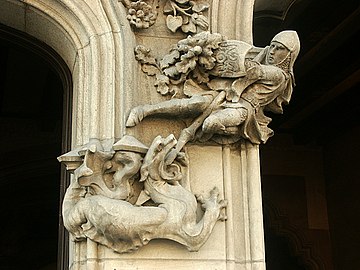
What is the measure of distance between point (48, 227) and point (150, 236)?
540cm

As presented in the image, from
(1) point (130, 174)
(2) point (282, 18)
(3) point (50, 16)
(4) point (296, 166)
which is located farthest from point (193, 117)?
(4) point (296, 166)

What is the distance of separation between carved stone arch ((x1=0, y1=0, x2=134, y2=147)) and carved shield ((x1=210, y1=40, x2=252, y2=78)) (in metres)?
0.41

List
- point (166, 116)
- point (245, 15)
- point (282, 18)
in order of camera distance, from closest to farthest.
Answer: point (166, 116)
point (245, 15)
point (282, 18)

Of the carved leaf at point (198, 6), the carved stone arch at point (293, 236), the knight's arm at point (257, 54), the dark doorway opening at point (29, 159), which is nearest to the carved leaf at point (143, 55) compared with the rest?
the carved leaf at point (198, 6)

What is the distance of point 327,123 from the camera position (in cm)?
714

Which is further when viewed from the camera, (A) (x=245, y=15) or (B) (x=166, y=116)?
(A) (x=245, y=15)

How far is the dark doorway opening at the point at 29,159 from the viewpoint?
5758mm

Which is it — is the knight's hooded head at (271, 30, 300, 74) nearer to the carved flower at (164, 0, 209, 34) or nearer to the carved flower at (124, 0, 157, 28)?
the carved flower at (164, 0, 209, 34)

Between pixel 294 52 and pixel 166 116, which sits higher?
pixel 294 52

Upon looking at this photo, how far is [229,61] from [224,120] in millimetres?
289

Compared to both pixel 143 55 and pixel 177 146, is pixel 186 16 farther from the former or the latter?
pixel 177 146

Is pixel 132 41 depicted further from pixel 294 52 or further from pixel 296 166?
pixel 296 166

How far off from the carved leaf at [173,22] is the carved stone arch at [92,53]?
20 centimetres

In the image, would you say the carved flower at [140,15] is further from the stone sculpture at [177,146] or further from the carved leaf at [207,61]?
the carved leaf at [207,61]
